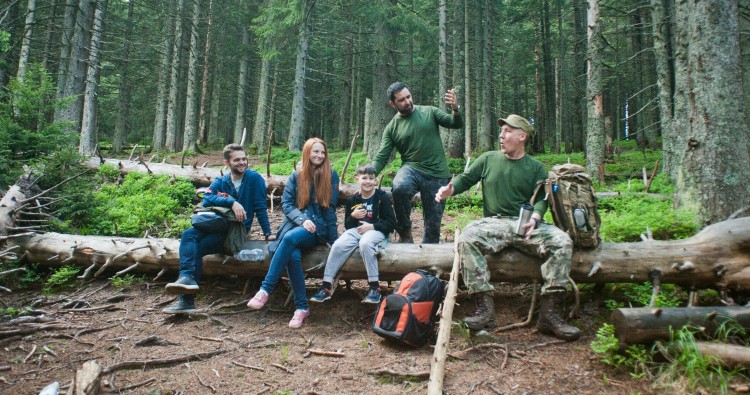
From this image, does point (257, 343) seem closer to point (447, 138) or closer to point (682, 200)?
point (682, 200)

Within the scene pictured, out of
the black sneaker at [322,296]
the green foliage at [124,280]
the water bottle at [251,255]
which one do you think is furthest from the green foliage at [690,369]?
the green foliage at [124,280]

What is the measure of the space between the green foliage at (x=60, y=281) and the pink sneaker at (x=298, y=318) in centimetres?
380

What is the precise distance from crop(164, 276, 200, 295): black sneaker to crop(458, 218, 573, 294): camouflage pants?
10.4 ft

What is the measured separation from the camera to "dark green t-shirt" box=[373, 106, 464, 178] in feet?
18.8

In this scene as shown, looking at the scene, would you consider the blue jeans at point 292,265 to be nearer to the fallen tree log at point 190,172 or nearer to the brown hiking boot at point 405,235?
the brown hiking boot at point 405,235

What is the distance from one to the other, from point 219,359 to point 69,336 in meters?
1.95

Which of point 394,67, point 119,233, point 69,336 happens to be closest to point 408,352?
point 69,336

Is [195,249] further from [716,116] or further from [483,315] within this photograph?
[716,116]

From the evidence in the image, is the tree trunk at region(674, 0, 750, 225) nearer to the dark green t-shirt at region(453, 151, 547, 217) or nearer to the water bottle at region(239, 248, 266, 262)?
the dark green t-shirt at region(453, 151, 547, 217)

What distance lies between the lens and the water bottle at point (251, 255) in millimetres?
5539

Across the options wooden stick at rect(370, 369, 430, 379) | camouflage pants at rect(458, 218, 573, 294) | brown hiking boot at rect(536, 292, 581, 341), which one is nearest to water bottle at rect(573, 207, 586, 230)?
camouflage pants at rect(458, 218, 573, 294)

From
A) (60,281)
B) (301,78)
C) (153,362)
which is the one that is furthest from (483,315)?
(301,78)

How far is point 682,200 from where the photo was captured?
544 cm

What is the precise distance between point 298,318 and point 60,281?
3945 millimetres
